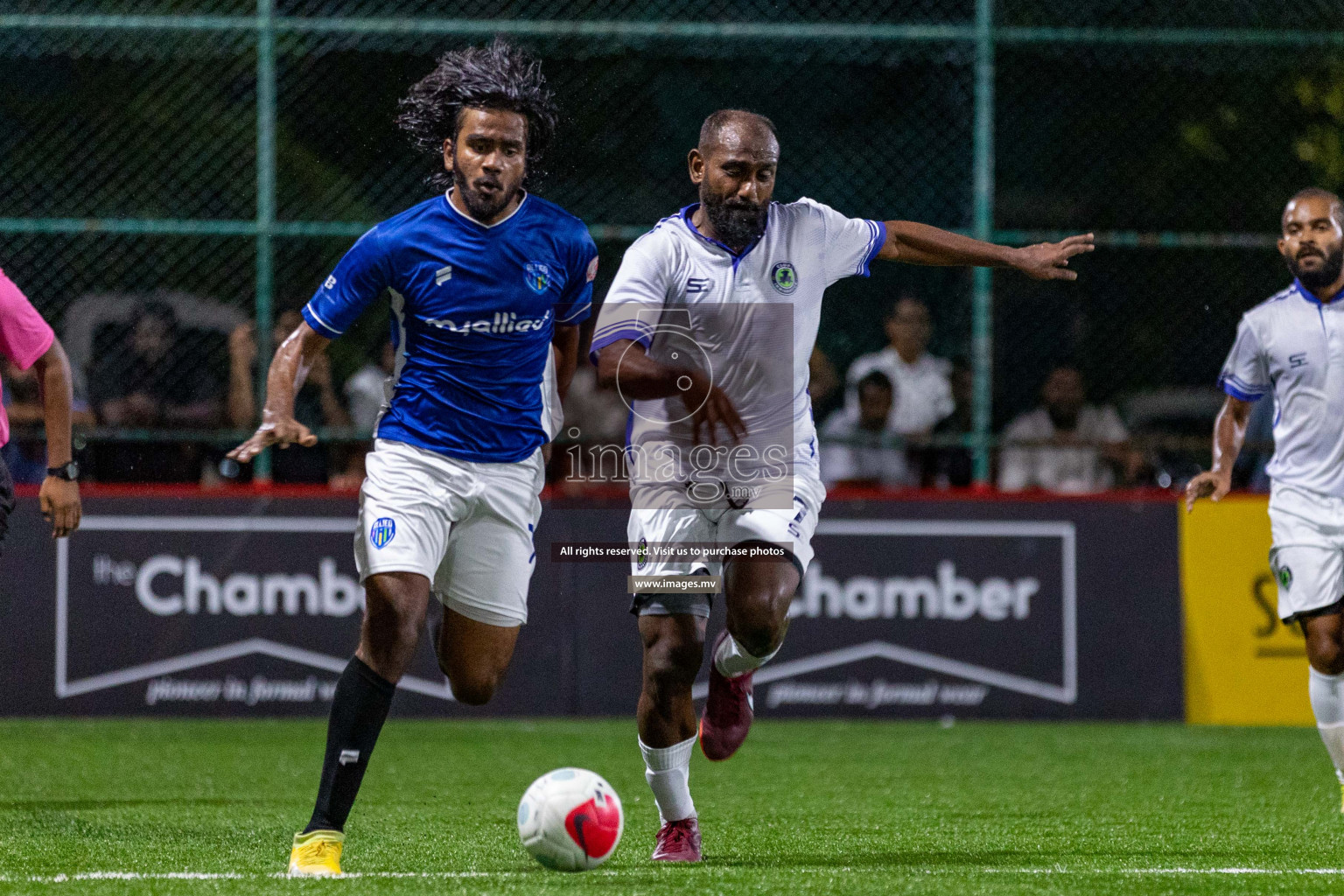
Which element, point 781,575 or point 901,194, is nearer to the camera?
point 781,575

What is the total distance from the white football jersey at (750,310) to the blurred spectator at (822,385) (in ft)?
16.4

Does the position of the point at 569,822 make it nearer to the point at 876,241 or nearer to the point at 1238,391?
the point at 876,241

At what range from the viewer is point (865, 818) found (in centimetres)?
720

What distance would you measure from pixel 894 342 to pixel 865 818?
16.1 ft

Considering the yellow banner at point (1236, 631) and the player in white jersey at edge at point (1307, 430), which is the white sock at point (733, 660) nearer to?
the player in white jersey at edge at point (1307, 430)

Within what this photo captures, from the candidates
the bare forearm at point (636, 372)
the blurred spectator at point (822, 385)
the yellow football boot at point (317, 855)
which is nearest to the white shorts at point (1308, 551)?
the bare forearm at point (636, 372)

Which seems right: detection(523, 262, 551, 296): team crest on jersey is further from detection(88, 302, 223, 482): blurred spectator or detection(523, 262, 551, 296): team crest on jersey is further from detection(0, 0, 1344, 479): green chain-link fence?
detection(88, 302, 223, 482): blurred spectator

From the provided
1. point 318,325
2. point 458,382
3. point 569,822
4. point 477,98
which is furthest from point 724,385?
point 569,822

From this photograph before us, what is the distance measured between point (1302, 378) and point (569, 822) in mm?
4171

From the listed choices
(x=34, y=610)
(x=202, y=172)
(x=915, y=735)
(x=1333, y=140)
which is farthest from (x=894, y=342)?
(x=34, y=610)

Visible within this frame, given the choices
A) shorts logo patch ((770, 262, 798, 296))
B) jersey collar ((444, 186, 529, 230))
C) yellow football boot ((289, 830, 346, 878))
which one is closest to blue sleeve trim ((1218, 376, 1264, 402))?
shorts logo patch ((770, 262, 798, 296))

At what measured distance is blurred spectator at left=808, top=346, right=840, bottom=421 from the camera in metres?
11.5

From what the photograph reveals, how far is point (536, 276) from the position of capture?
5.86 meters

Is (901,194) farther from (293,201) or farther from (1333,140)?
(293,201)
